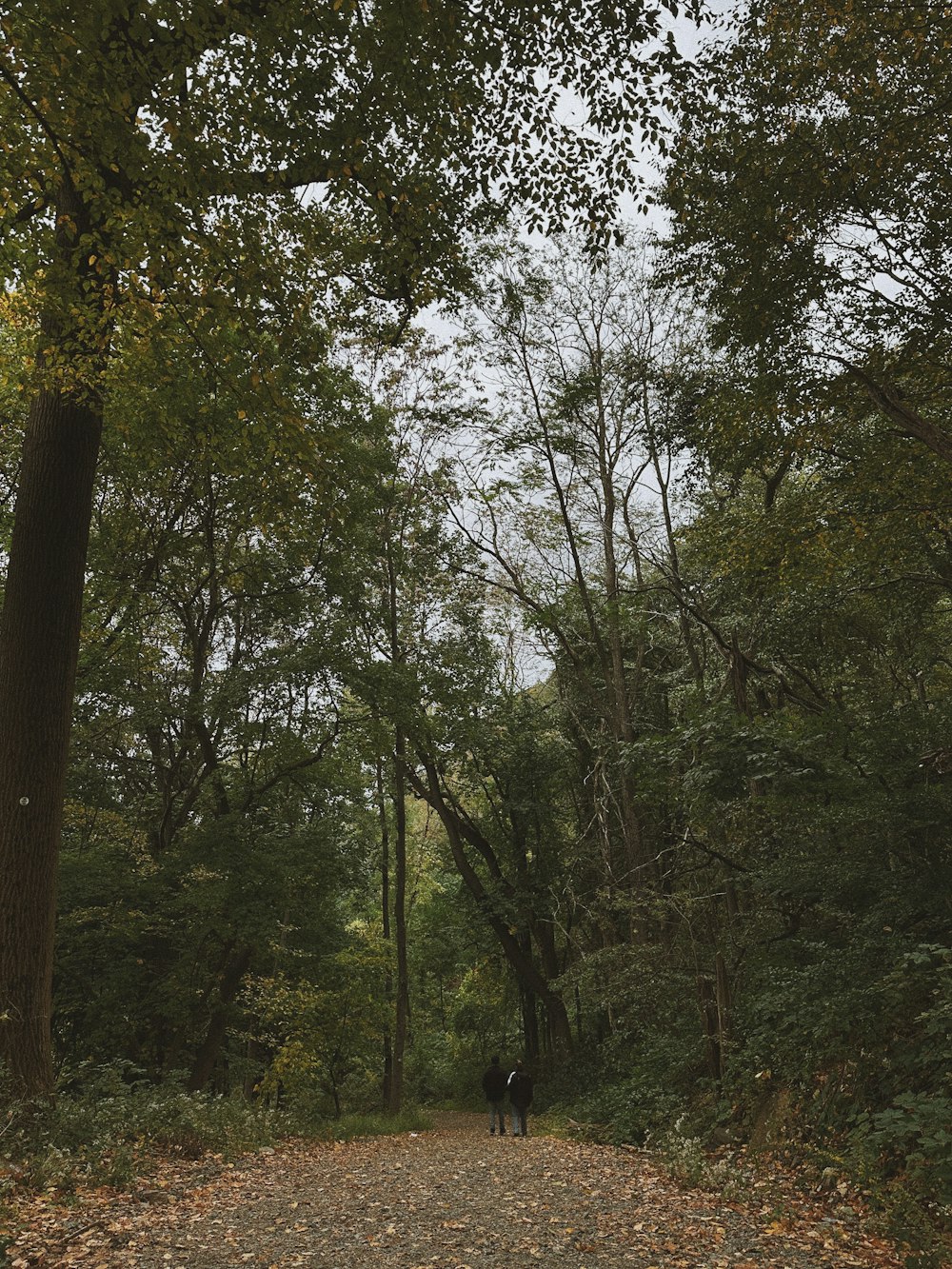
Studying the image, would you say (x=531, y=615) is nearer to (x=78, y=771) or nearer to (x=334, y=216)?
(x=78, y=771)

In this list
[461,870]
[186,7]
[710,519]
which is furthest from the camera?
[461,870]

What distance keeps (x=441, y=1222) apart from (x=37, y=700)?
190 inches

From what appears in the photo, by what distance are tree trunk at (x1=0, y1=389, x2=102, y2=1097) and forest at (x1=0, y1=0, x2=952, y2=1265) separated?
4 cm

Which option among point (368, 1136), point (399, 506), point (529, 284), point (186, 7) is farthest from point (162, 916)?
point (529, 284)

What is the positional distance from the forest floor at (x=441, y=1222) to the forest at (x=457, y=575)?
2.05 ft

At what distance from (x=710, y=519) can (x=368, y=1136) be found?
11.1m

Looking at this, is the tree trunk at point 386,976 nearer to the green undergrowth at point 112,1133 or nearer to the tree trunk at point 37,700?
the green undergrowth at point 112,1133

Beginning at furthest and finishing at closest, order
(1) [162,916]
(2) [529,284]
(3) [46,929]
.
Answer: (2) [529,284]
(1) [162,916]
(3) [46,929]

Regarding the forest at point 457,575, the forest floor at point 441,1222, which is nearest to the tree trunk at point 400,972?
the forest at point 457,575

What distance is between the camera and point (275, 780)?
48.3ft

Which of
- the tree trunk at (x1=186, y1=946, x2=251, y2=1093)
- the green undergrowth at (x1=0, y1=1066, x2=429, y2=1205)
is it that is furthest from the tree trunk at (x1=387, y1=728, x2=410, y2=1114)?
the green undergrowth at (x1=0, y1=1066, x2=429, y2=1205)

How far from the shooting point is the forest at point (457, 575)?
553 cm

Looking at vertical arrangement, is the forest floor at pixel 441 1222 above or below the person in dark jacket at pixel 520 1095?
above

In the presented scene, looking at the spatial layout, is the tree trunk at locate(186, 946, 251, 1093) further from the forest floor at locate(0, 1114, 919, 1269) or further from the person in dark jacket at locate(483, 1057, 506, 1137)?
the forest floor at locate(0, 1114, 919, 1269)
